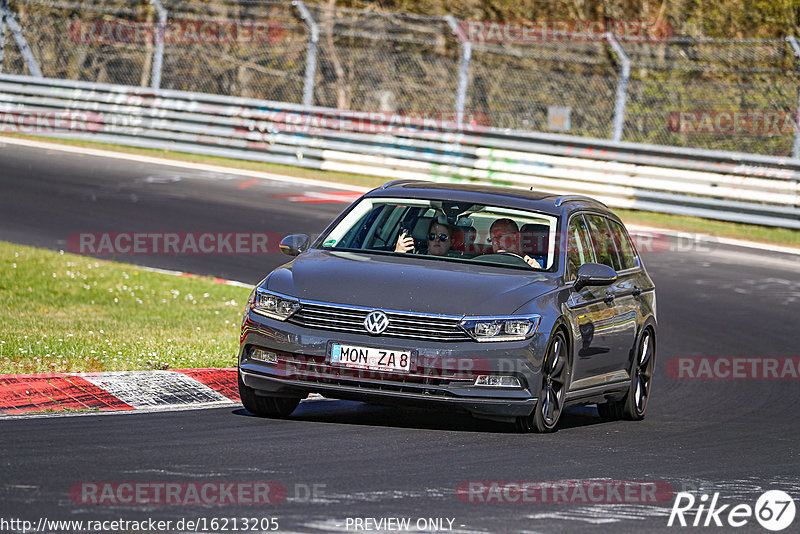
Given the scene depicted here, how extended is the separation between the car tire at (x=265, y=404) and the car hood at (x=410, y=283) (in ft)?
Answer: 2.19

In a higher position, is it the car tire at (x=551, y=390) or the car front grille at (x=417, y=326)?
the car front grille at (x=417, y=326)

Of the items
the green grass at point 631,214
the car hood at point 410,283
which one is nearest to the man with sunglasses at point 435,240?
the car hood at point 410,283

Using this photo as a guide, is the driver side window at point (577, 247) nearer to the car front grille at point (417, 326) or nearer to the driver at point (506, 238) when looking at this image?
the driver at point (506, 238)

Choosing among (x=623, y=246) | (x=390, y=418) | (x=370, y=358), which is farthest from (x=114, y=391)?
(x=623, y=246)

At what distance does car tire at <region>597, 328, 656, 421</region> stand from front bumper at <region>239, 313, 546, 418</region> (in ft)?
6.98

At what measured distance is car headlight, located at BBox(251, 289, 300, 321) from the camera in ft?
27.7

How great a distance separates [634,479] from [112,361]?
4342 mm

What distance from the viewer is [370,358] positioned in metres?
8.19

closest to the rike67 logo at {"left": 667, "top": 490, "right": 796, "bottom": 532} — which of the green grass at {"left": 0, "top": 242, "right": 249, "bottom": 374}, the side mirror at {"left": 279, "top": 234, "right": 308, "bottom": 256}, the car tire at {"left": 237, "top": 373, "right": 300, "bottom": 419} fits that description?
the car tire at {"left": 237, "top": 373, "right": 300, "bottom": 419}

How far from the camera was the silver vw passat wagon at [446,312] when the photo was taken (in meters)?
8.21

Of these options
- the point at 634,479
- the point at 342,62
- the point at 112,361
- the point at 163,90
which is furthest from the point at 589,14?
the point at 634,479

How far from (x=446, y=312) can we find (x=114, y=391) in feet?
7.66

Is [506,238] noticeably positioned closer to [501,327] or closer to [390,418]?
[501,327]

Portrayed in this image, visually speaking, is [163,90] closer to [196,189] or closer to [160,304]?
[196,189]
